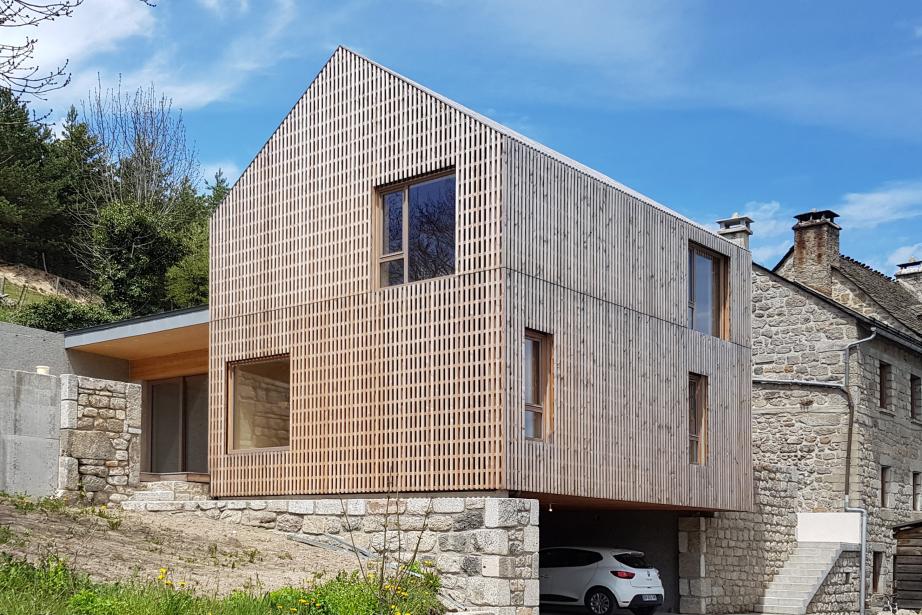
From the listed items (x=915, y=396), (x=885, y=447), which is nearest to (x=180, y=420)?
(x=885, y=447)

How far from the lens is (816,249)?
3206cm

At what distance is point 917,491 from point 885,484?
2.37 metres

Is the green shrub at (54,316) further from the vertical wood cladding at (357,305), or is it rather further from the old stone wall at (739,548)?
the old stone wall at (739,548)

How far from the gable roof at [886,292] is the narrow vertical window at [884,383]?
2.26 meters

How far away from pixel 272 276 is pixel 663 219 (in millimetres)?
6810

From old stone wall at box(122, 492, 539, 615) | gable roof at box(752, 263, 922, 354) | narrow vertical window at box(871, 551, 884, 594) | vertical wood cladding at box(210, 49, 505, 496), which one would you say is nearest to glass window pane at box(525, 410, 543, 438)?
vertical wood cladding at box(210, 49, 505, 496)

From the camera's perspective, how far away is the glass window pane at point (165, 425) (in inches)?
998

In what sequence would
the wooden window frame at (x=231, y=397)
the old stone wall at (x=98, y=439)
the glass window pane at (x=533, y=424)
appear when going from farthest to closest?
the wooden window frame at (x=231, y=397)
the old stone wall at (x=98, y=439)
the glass window pane at (x=533, y=424)

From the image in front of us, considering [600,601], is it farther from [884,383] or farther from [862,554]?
[884,383]

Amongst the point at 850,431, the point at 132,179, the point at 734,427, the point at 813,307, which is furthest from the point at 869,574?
the point at 132,179

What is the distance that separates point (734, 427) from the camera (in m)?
21.9

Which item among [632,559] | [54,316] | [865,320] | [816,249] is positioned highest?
[816,249]

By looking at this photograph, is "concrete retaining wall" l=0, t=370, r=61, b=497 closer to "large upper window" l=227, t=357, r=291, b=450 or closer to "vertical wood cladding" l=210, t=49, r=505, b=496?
"vertical wood cladding" l=210, t=49, r=505, b=496

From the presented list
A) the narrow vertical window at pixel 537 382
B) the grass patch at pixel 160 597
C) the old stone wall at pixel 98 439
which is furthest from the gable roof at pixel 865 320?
the grass patch at pixel 160 597
